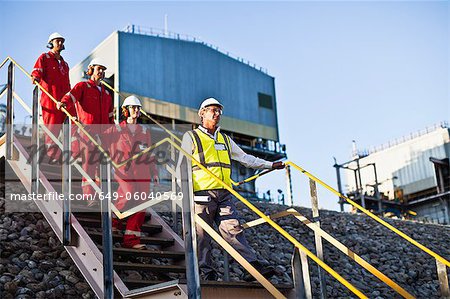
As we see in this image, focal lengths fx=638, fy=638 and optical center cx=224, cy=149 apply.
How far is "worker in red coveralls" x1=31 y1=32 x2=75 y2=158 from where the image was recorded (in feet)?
28.7

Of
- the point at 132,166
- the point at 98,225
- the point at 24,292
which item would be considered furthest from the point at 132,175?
the point at 24,292

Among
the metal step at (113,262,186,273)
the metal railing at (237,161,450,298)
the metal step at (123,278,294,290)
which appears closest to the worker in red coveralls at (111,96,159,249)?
the metal step at (113,262,186,273)

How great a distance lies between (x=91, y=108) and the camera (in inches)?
341

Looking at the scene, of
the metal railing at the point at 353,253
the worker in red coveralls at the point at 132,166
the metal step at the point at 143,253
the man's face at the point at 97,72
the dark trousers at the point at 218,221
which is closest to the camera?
the metal railing at the point at 353,253

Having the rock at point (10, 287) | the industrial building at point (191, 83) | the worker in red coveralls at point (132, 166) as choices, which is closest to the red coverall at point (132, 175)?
the worker in red coveralls at point (132, 166)

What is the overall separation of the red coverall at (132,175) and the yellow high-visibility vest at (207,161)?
3.97 feet

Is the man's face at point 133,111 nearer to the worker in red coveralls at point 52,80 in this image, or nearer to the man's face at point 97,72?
the man's face at point 97,72

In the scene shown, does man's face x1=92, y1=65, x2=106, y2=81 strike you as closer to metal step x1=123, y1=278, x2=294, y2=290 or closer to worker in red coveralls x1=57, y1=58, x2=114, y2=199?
worker in red coveralls x1=57, y1=58, x2=114, y2=199

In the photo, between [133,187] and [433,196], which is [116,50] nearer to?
[433,196]

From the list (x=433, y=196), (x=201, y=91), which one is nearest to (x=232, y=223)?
(x=201, y=91)

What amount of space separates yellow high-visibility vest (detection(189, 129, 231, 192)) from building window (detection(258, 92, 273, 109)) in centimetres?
2846

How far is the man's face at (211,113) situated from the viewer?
6.75 metres

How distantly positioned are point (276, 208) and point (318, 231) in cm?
732

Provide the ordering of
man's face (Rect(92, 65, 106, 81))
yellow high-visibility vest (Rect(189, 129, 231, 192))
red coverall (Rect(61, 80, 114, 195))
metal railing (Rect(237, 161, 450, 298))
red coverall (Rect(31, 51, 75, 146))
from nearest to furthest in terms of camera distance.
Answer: metal railing (Rect(237, 161, 450, 298)) < yellow high-visibility vest (Rect(189, 129, 231, 192)) < red coverall (Rect(61, 80, 114, 195)) < man's face (Rect(92, 65, 106, 81)) < red coverall (Rect(31, 51, 75, 146))
